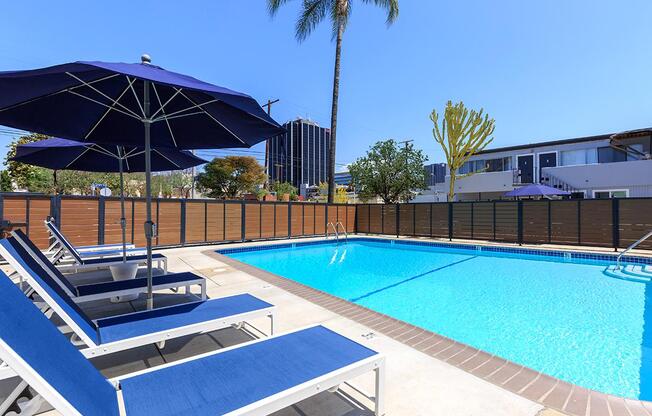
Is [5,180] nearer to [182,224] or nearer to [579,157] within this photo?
[182,224]

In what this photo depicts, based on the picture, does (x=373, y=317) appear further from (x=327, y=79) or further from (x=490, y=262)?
(x=327, y=79)

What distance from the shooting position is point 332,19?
53.4ft

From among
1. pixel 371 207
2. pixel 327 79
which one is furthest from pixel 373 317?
pixel 327 79

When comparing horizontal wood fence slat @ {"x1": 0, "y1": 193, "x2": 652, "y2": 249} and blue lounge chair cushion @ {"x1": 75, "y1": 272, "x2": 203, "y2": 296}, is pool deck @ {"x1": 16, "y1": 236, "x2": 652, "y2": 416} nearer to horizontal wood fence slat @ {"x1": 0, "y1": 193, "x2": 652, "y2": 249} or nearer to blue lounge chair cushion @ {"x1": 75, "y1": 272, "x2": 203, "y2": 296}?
blue lounge chair cushion @ {"x1": 75, "y1": 272, "x2": 203, "y2": 296}

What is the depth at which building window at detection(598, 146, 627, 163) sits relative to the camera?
1994cm

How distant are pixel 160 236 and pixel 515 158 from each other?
23.3 meters

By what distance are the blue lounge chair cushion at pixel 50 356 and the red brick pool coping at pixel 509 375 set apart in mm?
2536

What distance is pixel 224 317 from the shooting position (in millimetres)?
2869

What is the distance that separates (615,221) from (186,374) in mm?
13308

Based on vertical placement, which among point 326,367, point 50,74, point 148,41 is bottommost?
point 326,367

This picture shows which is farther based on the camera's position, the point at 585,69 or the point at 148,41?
the point at 148,41

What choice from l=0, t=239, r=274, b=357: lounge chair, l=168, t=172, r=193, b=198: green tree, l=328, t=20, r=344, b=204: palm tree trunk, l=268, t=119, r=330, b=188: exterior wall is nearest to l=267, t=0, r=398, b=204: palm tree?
l=328, t=20, r=344, b=204: palm tree trunk

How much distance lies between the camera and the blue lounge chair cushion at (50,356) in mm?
1237

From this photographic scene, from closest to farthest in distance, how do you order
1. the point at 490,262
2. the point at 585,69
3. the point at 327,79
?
the point at 490,262, the point at 585,69, the point at 327,79
